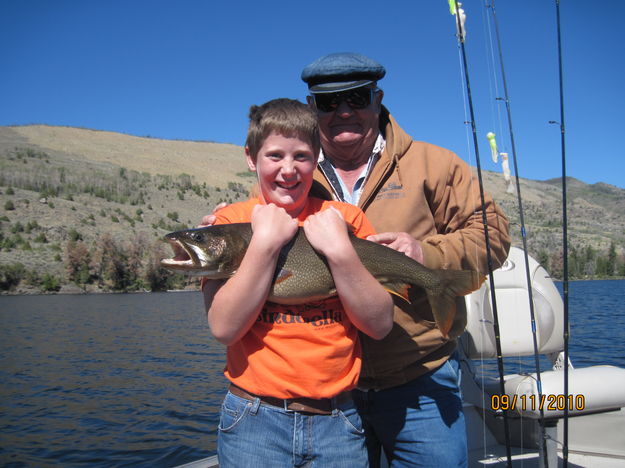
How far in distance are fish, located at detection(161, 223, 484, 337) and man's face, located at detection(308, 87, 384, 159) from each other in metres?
0.75

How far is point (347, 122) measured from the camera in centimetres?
287

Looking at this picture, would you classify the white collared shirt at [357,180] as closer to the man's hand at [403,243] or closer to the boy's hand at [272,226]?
the man's hand at [403,243]

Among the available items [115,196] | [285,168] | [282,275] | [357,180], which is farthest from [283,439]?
[115,196]

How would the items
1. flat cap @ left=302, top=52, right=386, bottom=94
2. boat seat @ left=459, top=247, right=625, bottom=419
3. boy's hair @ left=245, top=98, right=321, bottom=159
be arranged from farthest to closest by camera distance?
boat seat @ left=459, top=247, right=625, bottom=419 < flat cap @ left=302, top=52, right=386, bottom=94 < boy's hair @ left=245, top=98, right=321, bottom=159

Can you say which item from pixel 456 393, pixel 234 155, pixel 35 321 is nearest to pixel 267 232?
pixel 456 393

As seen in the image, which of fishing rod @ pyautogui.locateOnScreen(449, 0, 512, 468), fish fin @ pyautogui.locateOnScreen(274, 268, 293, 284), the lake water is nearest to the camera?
fish fin @ pyautogui.locateOnScreen(274, 268, 293, 284)

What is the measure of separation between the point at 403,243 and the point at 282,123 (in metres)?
0.86

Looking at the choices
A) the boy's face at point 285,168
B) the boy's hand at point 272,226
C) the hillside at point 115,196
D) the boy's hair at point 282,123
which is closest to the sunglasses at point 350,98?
the boy's hair at point 282,123

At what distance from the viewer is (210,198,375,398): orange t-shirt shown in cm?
211

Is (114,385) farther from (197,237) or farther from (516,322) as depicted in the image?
(197,237)

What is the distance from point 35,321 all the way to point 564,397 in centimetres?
2665

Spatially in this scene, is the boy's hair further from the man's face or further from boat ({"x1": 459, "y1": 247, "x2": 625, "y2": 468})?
boat ({"x1": 459, "y1": 247, "x2": 625, "y2": 468})
